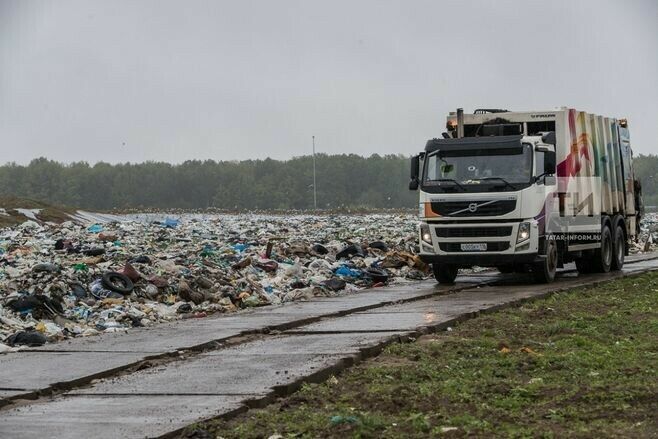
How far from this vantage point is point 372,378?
27.6 ft

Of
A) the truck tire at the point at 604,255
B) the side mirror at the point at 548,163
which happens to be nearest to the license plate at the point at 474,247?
the side mirror at the point at 548,163

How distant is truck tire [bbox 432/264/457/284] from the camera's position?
1984cm

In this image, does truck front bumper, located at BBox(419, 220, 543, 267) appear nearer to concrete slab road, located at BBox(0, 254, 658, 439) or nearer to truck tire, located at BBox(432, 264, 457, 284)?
truck tire, located at BBox(432, 264, 457, 284)

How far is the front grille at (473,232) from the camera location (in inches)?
Result: 736

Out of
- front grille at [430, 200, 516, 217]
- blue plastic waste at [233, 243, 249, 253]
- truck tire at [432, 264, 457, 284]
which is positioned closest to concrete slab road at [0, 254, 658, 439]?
front grille at [430, 200, 516, 217]

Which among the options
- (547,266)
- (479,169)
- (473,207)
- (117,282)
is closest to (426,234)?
(473,207)

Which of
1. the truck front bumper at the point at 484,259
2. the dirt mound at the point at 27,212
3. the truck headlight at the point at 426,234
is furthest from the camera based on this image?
the dirt mound at the point at 27,212

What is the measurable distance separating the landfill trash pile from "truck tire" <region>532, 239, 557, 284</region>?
3148 millimetres

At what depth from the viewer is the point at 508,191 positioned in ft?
60.4

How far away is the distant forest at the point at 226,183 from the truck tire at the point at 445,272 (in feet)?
273

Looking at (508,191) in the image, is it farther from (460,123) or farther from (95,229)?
(95,229)

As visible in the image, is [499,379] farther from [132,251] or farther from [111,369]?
[132,251]

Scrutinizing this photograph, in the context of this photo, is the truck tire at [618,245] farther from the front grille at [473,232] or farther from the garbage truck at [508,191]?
the front grille at [473,232]

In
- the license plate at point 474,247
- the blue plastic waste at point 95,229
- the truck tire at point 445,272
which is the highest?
the blue plastic waste at point 95,229
